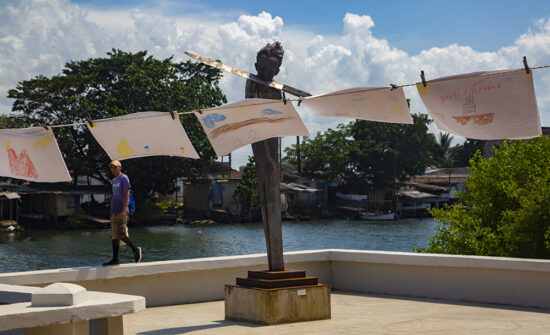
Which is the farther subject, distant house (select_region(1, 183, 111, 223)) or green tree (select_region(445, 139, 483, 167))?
green tree (select_region(445, 139, 483, 167))

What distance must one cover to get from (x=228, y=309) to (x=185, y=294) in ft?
5.04

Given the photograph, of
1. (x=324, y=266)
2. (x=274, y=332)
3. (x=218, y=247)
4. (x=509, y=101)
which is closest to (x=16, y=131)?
(x=274, y=332)

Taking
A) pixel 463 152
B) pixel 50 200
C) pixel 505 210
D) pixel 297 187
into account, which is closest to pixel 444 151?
pixel 463 152

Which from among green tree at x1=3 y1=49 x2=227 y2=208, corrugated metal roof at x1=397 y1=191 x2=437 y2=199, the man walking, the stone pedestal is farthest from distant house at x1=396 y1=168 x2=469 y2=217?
the stone pedestal

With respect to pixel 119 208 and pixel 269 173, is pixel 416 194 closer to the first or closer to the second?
pixel 119 208

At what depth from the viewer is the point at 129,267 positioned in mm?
8625

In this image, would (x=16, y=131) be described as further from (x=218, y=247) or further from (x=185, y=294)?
(x=218, y=247)

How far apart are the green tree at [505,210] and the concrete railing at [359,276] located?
2.39m

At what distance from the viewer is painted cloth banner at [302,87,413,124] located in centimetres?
719

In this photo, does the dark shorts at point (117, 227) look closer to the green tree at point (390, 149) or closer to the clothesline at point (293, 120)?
the clothesline at point (293, 120)

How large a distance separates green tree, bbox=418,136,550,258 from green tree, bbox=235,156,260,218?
155 ft

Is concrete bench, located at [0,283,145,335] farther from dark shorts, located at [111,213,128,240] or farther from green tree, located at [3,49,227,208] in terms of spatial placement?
green tree, located at [3,49,227,208]

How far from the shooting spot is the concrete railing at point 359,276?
8.26 metres

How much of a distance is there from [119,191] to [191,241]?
4179cm
